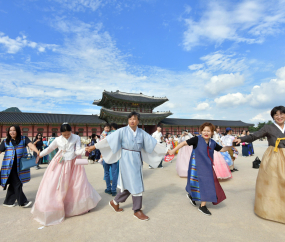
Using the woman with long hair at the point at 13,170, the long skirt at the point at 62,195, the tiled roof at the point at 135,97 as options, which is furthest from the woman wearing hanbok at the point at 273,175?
the tiled roof at the point at 135,97

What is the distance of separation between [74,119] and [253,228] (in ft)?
84.7

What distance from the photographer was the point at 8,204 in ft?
11.3

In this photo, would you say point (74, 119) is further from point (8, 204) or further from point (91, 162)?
point (8, 204)

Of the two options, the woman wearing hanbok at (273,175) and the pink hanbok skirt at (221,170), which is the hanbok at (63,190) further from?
the pink hanbok skirt at (221,170)

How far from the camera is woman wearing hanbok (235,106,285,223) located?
2.63m

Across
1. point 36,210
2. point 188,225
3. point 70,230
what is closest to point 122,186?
point 70,230

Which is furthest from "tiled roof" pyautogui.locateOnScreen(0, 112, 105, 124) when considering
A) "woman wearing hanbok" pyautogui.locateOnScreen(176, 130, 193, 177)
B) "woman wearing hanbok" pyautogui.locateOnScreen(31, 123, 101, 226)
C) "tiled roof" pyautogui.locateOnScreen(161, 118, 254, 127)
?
"woman wearing hanbok" pyautogui.locateOnScreen(31, 123, 101, 226)

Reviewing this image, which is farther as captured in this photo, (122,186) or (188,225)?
(122,186)

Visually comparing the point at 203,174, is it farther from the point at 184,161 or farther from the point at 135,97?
the point at 135,97

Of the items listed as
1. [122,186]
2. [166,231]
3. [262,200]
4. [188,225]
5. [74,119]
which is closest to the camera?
[166,231]

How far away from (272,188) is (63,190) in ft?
10.6

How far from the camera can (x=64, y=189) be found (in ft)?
9.51

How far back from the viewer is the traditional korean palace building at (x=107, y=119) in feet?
74.6

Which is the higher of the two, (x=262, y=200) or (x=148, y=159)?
(x=148, y=159)
